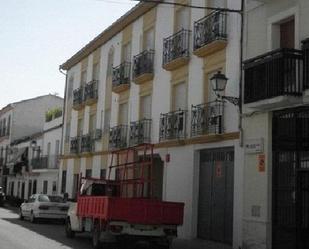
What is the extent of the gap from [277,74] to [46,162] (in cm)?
3020

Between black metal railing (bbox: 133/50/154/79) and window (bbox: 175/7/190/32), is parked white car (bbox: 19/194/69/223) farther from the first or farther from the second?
window (bbox: 175/7/190/32)

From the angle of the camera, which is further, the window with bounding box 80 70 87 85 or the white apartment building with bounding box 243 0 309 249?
the window with bounding box 80 70 87 85

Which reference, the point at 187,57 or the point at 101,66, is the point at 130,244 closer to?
the point at 187,57

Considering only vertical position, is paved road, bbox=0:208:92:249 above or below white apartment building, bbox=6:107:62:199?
below

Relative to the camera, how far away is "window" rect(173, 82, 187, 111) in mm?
21312

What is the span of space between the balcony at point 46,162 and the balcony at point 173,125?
62.7 ft

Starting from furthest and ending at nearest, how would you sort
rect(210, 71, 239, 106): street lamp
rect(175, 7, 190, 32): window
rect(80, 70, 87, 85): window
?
rect(80, 70, 87, 85): window
rect(175, 7, 190, 32): window
rect(210, 71, 239, 106): street lamp

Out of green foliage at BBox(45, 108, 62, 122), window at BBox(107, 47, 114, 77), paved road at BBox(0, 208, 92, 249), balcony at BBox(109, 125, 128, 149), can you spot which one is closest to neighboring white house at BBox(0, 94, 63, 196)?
green foliage at BBox(45, 108, 62, 122)

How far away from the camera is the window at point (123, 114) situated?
27234 mm

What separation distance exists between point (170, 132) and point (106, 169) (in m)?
7.71

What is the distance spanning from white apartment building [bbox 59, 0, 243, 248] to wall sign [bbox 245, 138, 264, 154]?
0.63 meters

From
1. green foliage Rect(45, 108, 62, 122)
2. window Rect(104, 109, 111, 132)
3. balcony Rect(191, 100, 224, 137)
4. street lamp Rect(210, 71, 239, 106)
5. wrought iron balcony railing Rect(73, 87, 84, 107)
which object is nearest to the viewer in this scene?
street lamp Rect(210, 71, 239, 106)

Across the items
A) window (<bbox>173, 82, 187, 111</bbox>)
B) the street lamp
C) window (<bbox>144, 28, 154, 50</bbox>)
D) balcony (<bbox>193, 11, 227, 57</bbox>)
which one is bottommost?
the street lamp

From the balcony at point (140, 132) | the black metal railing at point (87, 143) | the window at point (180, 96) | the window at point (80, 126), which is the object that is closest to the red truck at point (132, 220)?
the window at point (180, 96)
